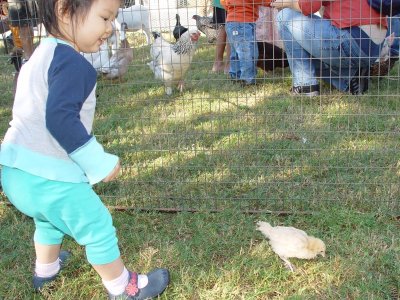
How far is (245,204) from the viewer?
8.46 feet

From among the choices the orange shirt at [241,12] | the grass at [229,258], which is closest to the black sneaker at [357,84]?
the orange shirt at [241,12]

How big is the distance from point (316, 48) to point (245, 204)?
1.86 m

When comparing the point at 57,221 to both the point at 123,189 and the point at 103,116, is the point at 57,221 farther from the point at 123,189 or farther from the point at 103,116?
the point at 103,116

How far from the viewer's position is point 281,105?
3.99 m

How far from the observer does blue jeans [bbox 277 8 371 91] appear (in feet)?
12.0

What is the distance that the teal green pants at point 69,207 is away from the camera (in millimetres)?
1606

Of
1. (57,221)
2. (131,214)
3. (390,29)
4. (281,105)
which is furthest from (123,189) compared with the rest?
(390,29)

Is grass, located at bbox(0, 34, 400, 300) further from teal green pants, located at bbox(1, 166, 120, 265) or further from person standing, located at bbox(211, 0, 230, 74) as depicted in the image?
person standing, located at bbox(211, 0, 230, 74)

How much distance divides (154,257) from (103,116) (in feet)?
6.96

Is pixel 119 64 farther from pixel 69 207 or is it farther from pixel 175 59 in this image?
pixel 69 207

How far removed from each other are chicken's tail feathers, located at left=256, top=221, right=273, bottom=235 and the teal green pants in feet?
2.46

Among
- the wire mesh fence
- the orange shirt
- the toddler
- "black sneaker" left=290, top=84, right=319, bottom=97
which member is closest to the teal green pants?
the toddler

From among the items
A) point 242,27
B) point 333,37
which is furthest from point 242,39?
point 333,37

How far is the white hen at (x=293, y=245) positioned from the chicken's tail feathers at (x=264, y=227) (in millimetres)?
51
